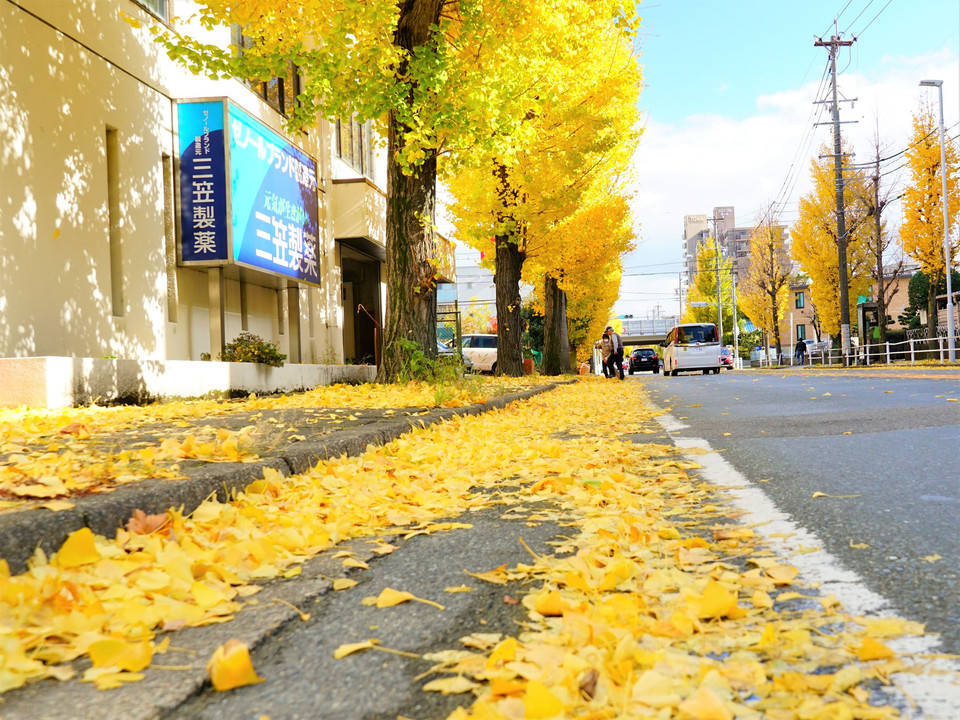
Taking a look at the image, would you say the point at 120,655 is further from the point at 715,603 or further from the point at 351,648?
the point at 715,603

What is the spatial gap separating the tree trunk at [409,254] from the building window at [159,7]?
3345 mm

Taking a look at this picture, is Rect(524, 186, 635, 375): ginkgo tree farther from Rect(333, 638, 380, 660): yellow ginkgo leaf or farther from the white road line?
Rect(333, 638, 380, 660): yellow ginkgo leaf

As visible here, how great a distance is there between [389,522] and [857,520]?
1717 mm

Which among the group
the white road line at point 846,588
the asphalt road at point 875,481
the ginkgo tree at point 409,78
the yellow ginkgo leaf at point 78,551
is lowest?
the white road line at point 846,588

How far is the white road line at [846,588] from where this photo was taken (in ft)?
4.63

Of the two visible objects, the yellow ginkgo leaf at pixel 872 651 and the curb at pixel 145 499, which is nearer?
the yellow ginkgo leaf at pixel 872 651

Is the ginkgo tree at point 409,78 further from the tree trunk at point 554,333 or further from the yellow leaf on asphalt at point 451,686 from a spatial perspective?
the tree trunk at point 554,333

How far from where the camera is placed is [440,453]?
4.94m

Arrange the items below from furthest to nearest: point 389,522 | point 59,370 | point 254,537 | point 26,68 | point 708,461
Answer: point 26,68, point 59,370, point 708,461, point 389,522, point 254,537

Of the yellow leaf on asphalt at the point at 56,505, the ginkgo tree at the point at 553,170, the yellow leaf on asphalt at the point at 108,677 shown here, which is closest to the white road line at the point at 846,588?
the yellow leaf on asphalt at the point at 108,677

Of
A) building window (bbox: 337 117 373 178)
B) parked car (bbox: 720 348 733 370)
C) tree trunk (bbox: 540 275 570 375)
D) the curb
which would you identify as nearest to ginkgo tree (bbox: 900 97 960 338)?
parked car (bbox: 720 348 733 370)

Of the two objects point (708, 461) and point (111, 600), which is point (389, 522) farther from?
point (708, 461)

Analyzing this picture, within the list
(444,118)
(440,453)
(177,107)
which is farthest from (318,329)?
(440,453)

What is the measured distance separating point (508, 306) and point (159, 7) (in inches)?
408
